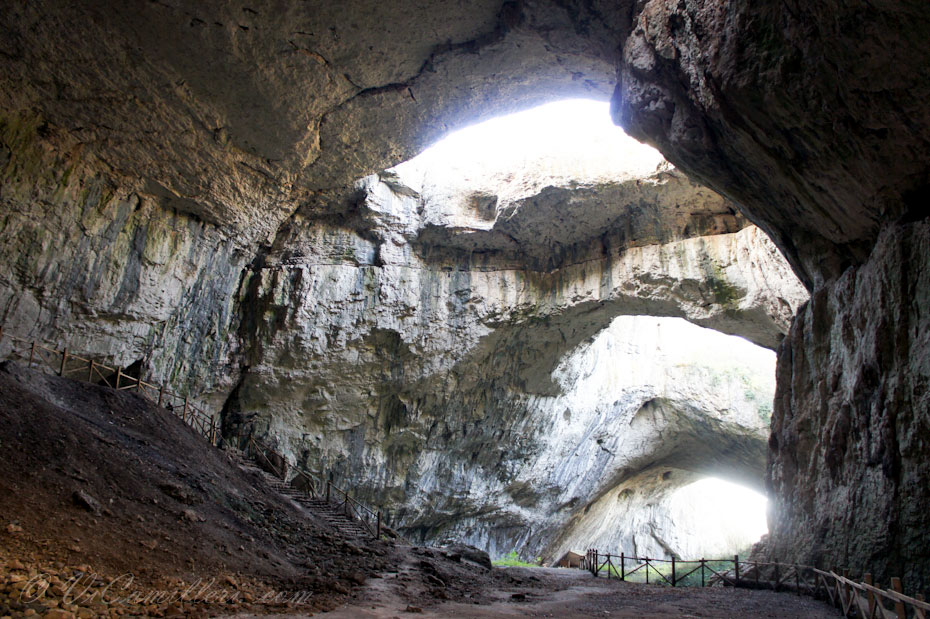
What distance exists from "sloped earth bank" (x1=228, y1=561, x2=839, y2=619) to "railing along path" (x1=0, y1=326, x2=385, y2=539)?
4.44m

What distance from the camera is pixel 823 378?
9.89 m

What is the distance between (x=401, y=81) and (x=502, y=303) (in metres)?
8.42

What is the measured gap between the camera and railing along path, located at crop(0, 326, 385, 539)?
1218 centimetres

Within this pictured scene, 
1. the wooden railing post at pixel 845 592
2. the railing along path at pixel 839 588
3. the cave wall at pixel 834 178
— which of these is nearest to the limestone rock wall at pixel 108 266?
the cave wall at pixel 834 178

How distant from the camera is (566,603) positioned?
930 cm

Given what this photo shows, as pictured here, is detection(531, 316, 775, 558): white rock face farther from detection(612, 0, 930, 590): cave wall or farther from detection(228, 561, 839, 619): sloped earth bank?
detection(612, 0, 930, 590): cave wall

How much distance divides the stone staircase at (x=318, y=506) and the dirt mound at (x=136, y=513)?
2.57ft

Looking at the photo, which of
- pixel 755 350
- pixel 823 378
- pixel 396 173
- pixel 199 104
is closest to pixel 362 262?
pixel 396 173

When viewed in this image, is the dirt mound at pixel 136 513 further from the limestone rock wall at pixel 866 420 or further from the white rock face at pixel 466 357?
the limestone rock wall at pixel 866 420

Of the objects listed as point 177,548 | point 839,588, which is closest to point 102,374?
point 177,548

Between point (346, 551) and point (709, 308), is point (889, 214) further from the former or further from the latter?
point (346, 551)

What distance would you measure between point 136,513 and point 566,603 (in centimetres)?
668

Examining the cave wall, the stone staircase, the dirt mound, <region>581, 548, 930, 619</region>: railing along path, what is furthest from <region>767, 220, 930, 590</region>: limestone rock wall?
the stone staircase

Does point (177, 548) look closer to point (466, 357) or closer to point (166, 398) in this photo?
point (166, 398)
